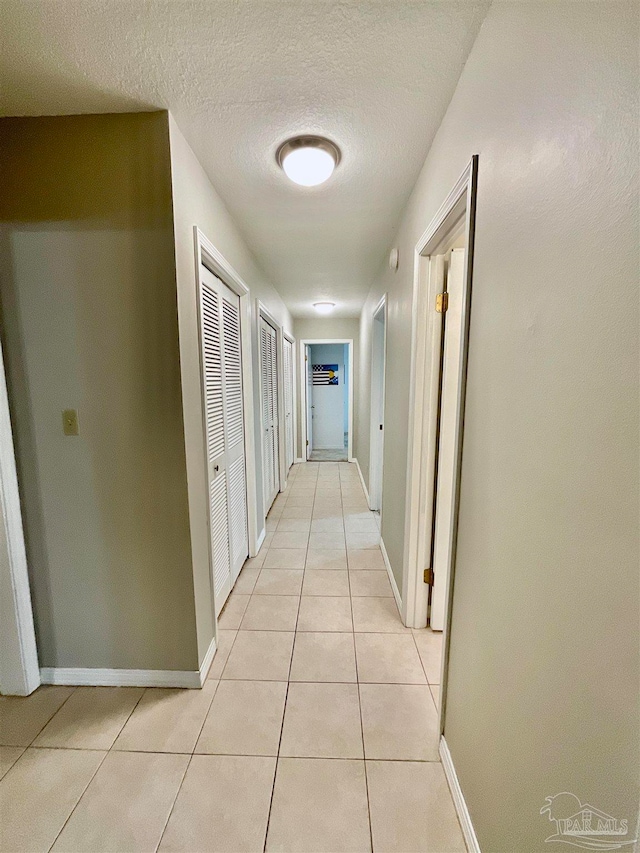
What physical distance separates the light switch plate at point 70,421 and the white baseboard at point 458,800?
1.87m

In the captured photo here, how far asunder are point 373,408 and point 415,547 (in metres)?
2.05

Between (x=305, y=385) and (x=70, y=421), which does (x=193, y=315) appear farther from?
(x=305, y=385)

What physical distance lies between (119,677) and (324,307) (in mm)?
4244

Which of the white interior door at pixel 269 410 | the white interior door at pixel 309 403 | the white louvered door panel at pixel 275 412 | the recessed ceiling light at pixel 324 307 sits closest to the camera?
the white interior door at pixel 269 410

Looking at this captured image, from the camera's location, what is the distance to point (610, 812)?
50cm

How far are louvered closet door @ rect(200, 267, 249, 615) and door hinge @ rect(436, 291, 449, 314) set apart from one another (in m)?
1.13

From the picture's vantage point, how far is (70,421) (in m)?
1.38

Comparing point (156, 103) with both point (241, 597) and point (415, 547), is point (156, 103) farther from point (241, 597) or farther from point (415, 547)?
point (241, 597)

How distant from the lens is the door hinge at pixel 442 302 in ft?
5.20

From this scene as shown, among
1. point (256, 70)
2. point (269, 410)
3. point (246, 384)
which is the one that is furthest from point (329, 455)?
point (256, 70)

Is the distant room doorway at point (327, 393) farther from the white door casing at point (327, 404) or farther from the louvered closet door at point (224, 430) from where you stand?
the louvered closet door at point (224, 430)

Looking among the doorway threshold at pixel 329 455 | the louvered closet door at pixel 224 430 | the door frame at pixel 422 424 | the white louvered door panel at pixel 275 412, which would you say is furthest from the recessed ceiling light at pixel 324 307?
the door frame at pixel 422 424

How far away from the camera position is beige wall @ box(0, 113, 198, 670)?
127 cm

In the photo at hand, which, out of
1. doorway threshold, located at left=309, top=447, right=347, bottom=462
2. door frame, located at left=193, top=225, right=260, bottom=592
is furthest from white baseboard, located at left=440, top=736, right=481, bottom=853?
doorway threshold, located at left=309, top=447, right=347, bottom=462
